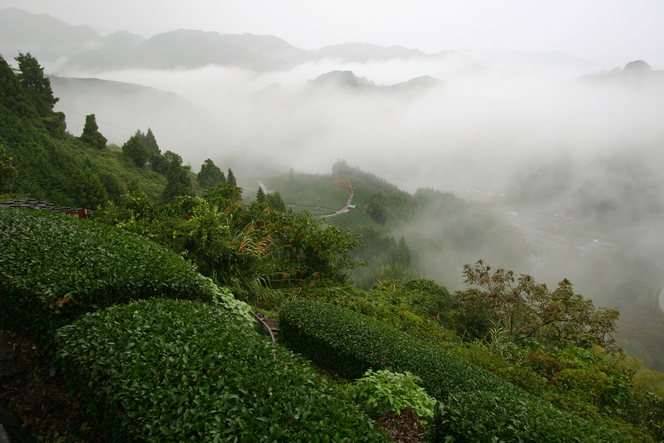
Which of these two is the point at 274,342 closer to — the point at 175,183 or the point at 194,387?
the point at 194,387

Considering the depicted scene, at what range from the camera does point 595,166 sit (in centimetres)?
16112

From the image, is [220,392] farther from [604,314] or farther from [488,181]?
[488,181]

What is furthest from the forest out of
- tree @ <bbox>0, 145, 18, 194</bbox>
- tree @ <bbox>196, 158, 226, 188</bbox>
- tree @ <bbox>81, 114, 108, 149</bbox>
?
tree @ <bbox>81, 114, 108, 149</bbox>

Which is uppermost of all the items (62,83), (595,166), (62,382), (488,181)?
(595,166)

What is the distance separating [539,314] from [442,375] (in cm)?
584

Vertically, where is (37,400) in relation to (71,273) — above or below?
below

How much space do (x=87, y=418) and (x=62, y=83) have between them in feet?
591

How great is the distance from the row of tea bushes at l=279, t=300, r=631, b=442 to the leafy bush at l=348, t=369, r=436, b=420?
1.03 ft

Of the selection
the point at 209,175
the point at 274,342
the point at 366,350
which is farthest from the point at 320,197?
the point at 274,342

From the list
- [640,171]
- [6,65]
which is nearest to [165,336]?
[6,65]

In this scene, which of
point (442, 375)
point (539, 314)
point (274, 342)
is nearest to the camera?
point (274, 342)

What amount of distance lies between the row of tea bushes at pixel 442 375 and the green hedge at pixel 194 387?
1.02 meters

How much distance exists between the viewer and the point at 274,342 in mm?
4082

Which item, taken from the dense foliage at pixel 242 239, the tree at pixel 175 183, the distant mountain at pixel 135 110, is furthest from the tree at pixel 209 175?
the distant mountain at pixel 135 110
